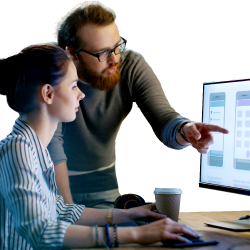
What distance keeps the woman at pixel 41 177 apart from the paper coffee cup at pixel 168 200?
3cm

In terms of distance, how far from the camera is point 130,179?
86.8 inches

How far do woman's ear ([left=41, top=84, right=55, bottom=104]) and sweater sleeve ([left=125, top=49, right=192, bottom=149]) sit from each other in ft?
1.70

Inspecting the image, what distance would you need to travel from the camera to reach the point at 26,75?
1.03 m

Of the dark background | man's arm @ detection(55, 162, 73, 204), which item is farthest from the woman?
the dark background

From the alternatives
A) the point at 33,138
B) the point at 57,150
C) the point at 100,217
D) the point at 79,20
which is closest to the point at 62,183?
the point at 57,150

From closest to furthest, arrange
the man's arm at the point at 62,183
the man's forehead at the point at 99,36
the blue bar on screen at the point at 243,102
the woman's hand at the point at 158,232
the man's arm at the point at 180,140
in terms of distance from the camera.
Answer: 1. the woman's hand at the point at 158,232
2. the blue bar on screen at the point at 243,102
3. the man's arm at the point at 180,140
4. the man's arm at the point at 62,183
5. the man's forehead at the point at 99,36

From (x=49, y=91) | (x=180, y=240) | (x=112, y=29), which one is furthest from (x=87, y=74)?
(x=180, y=240)

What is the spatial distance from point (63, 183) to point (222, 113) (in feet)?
2.50

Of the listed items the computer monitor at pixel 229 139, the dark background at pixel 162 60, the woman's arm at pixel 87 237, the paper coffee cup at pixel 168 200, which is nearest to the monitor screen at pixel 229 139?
the computer monitor at pixel 229 139

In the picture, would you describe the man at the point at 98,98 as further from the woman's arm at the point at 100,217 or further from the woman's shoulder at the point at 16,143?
the woman's shoulder at the point at 16,143

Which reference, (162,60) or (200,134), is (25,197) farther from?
(162,60)

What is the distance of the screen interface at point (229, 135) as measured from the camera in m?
1.09

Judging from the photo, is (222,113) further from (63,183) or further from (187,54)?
(187,54)

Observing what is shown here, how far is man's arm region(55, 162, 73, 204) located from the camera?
54.2 inches
